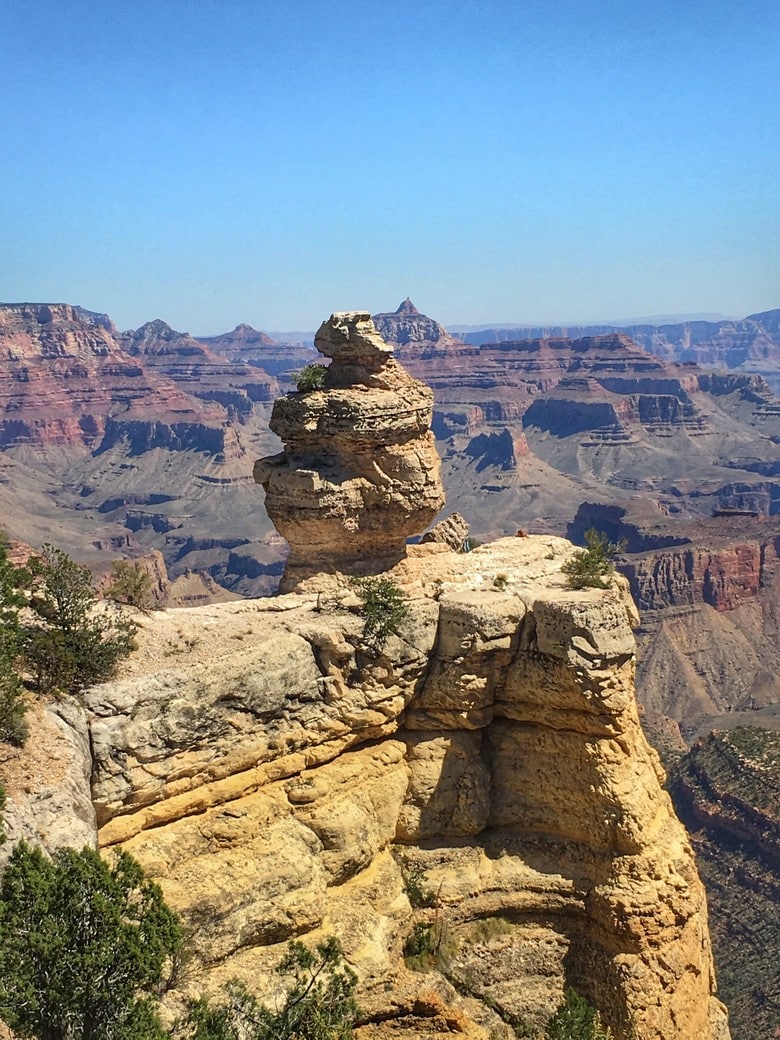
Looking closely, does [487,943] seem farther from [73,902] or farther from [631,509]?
[631,509]

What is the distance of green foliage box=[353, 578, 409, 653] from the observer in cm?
2353

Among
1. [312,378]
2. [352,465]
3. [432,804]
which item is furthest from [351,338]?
[432,804]

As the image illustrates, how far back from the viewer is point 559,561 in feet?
90.0

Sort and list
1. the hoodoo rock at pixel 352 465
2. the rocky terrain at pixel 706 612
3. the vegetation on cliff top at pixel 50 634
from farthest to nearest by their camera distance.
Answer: the rocky terrain at pixel 706 612 → the hoodoo rock at pixel 352 465 → the vegetation on cliff top at pixel 50 634

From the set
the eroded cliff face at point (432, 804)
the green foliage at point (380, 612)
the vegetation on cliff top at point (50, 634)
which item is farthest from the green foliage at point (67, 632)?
the green foliage at point (380, 612)

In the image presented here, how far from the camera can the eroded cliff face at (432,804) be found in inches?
808

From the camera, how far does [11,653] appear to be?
18609 mm

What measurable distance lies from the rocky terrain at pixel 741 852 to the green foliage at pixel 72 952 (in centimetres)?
4205

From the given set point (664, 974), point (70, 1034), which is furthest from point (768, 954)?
point (70, 1034)

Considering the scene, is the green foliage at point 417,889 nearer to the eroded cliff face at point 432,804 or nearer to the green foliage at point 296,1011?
the eroded cliff face at point 432,804

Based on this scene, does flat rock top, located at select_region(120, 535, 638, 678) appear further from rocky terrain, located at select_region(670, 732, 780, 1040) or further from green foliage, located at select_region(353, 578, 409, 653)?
rocky terrain, located at select_region(670, 732, 780, 1040)

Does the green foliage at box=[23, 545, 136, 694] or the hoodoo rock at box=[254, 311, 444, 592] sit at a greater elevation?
the hoodoo rock at box=[254, 311, 444, 592]

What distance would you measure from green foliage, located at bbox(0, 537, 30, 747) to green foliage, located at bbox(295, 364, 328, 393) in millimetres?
10727

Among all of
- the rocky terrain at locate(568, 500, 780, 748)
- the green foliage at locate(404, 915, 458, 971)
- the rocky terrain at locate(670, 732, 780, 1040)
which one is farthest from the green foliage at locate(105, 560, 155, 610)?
the rocky terrain at locate(568, 500, 780, 748)
